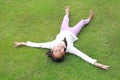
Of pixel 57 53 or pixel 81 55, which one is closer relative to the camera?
pixel 57 53

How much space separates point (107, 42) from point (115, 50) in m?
Result: 0.25

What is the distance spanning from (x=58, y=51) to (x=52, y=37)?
2.33 feet

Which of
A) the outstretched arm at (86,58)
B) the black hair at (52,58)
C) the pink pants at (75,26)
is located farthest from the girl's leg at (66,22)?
the black hair at (52,58)

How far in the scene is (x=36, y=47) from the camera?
198 inches

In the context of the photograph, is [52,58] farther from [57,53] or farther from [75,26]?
[75,26]

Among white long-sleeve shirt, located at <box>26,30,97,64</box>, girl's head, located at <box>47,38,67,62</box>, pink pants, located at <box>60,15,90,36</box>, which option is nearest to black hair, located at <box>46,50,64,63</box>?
girl's head, located at <box>47,38,67,62</box>

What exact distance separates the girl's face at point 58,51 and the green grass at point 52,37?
0.20 m

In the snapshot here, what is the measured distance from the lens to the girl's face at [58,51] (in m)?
4.56

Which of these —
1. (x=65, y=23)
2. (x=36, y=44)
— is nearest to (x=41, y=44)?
(x=36, y=44)

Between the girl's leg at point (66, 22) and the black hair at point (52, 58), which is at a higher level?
the girl's leg at point (66, 22)

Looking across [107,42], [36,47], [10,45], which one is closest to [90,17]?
[107,42]

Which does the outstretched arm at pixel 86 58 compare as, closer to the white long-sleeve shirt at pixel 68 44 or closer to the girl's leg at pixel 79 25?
the white long-sleeve shirt at pixel 68 44

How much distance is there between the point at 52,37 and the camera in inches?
206

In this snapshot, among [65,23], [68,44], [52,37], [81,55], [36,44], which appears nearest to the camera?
[81,55]
